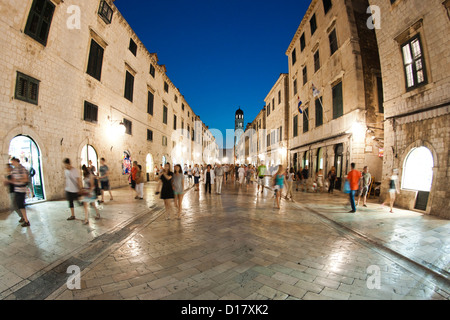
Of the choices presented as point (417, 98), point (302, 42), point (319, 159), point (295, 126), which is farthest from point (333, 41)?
point (319, 159)

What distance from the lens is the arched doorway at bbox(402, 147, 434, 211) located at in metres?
7.57

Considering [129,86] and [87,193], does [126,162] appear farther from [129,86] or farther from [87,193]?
[87,193]

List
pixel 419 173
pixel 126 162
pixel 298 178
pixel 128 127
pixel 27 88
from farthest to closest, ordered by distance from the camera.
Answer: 1. pixel 128 127
2. pixel 126 162
3. pixel 298 178
4. pixel 419 173
5. pixel 27 88

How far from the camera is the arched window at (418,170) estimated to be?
7613 millimetres

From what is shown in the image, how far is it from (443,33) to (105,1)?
1627 centimetres

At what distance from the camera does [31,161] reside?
27.1 ft

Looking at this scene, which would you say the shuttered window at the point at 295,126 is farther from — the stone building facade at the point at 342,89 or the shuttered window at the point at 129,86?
the shuttered window at the point at 129,86

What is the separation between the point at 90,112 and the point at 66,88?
1.83 meters

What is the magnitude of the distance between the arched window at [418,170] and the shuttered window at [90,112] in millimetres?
15694

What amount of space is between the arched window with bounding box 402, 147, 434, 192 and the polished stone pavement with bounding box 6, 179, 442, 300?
4.96 m

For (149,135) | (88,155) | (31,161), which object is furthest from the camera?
(149,135)

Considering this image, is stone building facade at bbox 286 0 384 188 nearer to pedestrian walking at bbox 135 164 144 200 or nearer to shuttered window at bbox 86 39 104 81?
pedestrian walking at bbox 135 164 144 200

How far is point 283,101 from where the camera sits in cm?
2389

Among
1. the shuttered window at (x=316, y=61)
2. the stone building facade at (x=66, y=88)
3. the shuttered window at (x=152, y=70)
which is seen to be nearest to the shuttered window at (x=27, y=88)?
the stone building facade at (x=66, y=88)
